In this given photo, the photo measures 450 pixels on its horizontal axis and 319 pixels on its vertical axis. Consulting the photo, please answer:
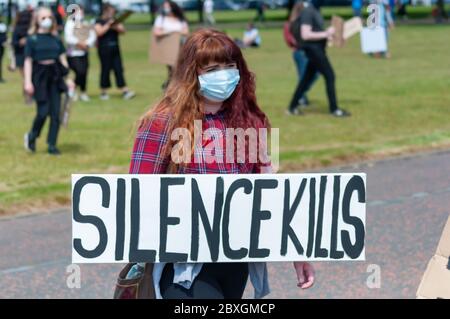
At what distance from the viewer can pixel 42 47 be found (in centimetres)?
1278

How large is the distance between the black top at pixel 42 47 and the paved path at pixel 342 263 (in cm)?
336

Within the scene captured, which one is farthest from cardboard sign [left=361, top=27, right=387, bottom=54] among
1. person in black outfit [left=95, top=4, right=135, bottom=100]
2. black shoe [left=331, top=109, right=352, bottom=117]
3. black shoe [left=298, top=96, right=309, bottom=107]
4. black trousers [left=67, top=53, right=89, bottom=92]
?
black shoe [left=331, top=109, right=352, bottom=117]

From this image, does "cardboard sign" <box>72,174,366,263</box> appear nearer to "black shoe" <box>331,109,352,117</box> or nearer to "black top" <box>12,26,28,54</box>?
"black shoe" <box>331,109,352,117</box>

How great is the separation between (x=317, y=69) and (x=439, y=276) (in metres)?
12.8

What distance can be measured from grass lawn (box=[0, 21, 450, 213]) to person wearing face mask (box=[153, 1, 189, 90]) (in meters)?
1.31

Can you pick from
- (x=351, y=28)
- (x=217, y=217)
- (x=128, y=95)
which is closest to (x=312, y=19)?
(x=351, y=28)

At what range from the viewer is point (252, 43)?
35.9m

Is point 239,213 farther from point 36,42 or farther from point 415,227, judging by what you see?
point 36,42

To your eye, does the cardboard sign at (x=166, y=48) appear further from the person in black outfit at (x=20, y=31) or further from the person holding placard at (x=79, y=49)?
the person in black outfit at (x=20, y=31)

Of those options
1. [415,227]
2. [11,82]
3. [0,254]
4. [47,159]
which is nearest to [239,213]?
[0,254]

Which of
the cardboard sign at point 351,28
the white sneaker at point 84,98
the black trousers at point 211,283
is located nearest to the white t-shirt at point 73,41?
the white sneaker at point 84,98

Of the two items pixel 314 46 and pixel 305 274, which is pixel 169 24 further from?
pixel 305 274

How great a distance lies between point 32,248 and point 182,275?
4.66 metres

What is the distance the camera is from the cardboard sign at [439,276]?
400cm
